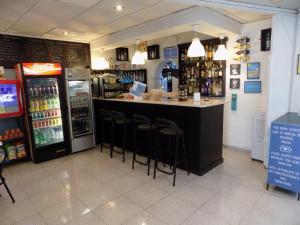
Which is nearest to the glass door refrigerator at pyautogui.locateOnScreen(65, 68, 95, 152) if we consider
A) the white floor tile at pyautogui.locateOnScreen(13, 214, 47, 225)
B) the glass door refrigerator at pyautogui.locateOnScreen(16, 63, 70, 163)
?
the glass door refrigerator at pyautogui.locateOnScreen(16, 63, 70, 163)

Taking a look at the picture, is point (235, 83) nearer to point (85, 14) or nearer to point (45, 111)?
point (85, 14)

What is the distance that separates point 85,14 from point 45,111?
2.13m

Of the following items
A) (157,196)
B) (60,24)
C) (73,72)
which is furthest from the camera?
(73,72)

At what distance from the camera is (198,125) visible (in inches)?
124

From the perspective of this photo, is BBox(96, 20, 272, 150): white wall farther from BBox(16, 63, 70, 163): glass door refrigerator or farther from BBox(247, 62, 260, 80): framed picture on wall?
BBox(16, 63, 70, 163): glass door refrigerator

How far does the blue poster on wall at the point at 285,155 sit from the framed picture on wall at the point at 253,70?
1.53 meters

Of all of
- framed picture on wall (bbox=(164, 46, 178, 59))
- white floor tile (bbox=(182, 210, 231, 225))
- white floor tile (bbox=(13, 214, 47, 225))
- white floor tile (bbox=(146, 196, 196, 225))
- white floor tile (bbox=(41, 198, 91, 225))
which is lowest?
white floor tile (bbox=(182, 210, 231, 225))

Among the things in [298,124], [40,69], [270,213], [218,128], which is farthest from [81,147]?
[298,124]

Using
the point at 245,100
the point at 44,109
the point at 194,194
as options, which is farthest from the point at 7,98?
the point at 245,100

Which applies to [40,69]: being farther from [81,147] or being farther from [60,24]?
[81,147]

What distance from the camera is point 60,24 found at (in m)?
3.81

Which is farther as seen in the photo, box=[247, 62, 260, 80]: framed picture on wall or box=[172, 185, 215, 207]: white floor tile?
box=[247, 62, 260, 80]: framed picture on wall

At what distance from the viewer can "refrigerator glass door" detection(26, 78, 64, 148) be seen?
401 cm

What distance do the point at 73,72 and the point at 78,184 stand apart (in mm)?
2344
